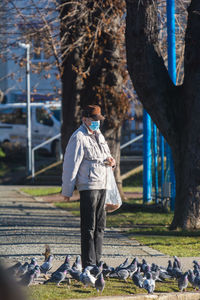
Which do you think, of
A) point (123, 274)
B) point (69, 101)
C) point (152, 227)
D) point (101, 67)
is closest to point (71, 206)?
point (69, 101)

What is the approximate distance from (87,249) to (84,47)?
924 centimetres

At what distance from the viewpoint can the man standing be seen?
648 centimetres

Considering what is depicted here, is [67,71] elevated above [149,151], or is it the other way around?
[67,71]

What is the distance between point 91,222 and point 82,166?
61 centimetres

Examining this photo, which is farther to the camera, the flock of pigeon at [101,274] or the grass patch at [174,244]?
the grass patch at [174,244]

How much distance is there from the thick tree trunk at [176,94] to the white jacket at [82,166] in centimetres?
389

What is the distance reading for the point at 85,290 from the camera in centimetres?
599

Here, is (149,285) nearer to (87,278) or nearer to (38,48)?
(87,278)

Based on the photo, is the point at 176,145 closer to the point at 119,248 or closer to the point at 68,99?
the point at 119,248

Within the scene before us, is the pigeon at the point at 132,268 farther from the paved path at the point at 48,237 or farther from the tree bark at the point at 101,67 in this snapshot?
the tree bark at the point at 101,67

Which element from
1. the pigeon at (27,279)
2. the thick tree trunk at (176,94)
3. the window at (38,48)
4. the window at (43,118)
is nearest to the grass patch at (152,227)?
the thick tree trunk at (176,94)

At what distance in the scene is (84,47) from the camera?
15.1m

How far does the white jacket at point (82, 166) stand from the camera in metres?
6.46

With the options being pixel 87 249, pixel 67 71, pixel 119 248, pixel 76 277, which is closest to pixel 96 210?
pixel 87 249
